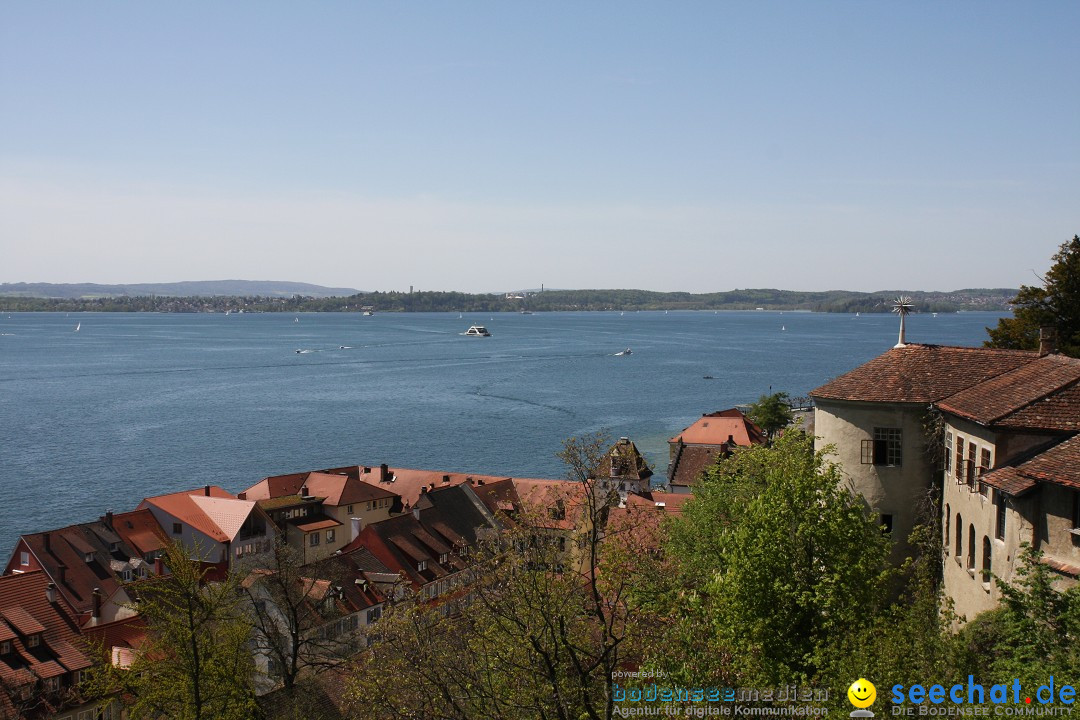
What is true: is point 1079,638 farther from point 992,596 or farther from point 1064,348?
point 1064,348

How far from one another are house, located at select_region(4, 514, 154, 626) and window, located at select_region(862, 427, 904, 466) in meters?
36.5

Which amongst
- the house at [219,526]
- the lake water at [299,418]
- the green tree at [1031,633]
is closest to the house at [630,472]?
the lake water at [299,418]

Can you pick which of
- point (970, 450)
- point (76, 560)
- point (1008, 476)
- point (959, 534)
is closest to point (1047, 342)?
point (970, 450)

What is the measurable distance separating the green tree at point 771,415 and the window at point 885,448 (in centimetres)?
6288

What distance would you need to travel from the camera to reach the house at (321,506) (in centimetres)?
5994

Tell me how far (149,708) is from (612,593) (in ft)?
64.5

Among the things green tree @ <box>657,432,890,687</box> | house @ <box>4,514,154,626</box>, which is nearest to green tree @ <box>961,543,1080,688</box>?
green tree @ <box>657,432,890,687</box>

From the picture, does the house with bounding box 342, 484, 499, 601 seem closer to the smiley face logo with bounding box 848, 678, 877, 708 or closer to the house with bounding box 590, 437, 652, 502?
the house with bounding box 590, 437, 652, 502

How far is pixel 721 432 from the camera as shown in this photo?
257 feet

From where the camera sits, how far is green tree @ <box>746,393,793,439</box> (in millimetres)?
92750

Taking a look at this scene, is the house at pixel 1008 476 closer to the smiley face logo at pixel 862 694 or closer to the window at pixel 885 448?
the window at pixel 885 448

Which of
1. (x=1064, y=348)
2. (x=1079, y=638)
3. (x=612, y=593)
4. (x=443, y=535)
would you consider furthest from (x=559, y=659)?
(x=443, y=535)

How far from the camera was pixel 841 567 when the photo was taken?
21.2 m

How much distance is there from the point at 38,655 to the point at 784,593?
32116mm
